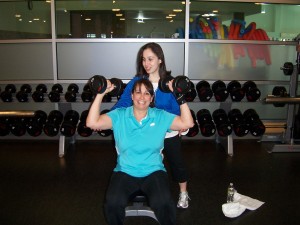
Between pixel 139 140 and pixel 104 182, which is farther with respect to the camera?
pixel 104 182

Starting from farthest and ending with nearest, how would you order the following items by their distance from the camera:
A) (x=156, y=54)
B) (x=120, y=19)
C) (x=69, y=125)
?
(x=120, y=19)
(x=69, y=125)
(x=156, y=54)

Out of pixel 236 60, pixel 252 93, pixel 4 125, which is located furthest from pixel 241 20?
pixel 4 125

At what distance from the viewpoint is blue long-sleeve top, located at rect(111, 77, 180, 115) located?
Result: 6.50ft

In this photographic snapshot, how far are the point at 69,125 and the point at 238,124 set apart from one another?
6.35 feet

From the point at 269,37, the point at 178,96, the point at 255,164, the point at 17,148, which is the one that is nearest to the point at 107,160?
the point at 17,148

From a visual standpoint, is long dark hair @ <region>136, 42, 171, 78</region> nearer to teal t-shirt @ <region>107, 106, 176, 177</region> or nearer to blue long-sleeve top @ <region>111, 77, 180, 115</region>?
blue long-sleeve top @ <region>111, 77, 180, 115</region>

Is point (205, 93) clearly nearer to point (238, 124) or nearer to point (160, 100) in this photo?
point (238, 124)

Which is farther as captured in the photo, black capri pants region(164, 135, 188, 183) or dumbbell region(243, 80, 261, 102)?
Answer: dumbbell region(243, 80, 261, 102)

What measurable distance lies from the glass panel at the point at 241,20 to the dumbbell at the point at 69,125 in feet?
6.51

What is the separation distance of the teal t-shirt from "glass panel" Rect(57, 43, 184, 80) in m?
2.64

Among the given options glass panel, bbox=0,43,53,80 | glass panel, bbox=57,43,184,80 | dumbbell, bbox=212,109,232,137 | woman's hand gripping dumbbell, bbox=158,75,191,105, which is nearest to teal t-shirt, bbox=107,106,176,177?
woman's hand gripping dumbbell, bbox=158,75,191,105

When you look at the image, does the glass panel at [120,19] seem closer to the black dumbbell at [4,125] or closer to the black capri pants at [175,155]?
the black dumbbell at [4,125]

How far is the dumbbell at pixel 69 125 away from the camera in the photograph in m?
3.47

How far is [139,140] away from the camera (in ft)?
5.69
